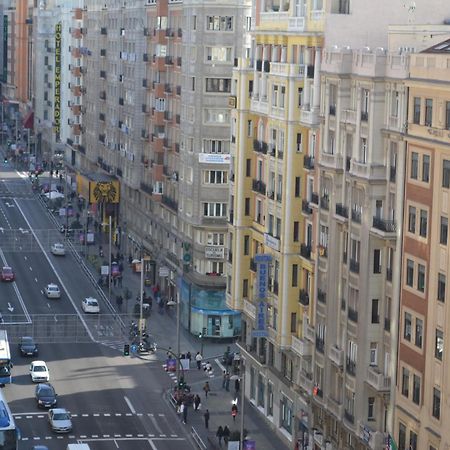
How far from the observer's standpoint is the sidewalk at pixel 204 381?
378 ft

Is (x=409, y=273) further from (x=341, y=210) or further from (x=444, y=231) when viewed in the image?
(x=341, y=210)

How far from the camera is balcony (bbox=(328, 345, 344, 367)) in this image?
9919 cm

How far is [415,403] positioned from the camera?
89.1 metres

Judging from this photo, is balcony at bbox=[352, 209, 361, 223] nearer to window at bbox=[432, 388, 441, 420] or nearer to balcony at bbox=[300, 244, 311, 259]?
balcony at bbox=[300, 244, 311, 259]

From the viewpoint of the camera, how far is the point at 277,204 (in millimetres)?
114375

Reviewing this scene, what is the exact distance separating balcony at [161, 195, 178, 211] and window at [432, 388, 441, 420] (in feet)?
253

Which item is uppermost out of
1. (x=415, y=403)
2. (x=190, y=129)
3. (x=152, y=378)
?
(x=190, y=129)

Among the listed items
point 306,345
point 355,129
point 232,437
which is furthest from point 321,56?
point 232,437

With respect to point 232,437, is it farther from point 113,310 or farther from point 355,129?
point 113,310

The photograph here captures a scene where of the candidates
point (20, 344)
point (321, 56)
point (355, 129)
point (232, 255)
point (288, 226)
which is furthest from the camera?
point (20, 344)

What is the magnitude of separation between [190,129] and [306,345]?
4644 centimetres

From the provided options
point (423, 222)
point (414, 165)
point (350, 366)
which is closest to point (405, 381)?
point (350, 366)

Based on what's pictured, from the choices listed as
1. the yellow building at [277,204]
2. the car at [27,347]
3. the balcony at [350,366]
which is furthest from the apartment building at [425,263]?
the car at [27,347]

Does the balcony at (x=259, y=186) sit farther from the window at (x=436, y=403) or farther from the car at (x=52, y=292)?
the car at (x=52, y=292)
